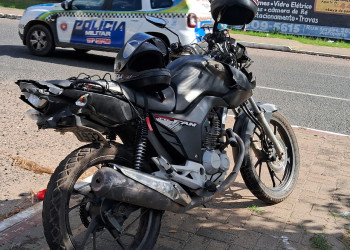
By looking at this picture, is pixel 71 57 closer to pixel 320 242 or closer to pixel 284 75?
pixel 284 75

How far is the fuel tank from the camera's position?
12.4 ft

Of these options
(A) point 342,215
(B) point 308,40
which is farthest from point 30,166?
(B) point 308,40

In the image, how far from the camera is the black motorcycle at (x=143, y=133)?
3.09 meters

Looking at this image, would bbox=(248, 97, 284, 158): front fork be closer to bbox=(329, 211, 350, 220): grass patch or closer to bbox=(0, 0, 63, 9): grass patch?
bbox=(329, 211, 350, 220): grass patch

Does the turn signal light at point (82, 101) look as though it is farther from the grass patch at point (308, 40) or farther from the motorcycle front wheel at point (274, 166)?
the grass patch at point (308, 40)

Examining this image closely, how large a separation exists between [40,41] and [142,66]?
31.3ft

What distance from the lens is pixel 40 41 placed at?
12.4 metres

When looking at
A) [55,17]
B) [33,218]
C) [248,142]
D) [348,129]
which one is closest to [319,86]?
[348,129]

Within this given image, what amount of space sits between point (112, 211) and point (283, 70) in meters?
10.6

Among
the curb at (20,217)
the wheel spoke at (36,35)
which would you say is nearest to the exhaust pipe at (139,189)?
the curb at (20,217)

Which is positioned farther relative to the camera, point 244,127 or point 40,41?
point 40,41

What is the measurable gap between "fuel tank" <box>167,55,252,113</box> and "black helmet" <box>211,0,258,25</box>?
0.50 meters

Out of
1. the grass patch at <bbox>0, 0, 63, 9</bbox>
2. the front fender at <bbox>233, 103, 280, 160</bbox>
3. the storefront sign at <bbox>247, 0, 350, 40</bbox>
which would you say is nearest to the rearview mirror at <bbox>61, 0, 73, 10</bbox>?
the front fender at <bbox>233, 103, 280, 160</bbox>

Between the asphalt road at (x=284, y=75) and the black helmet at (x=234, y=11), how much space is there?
13.2 ft
